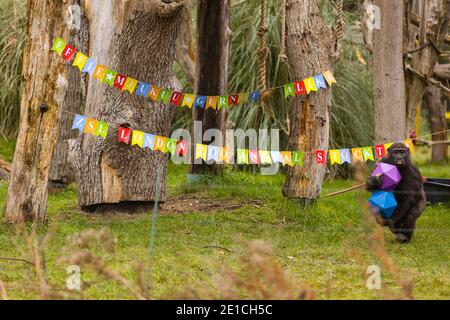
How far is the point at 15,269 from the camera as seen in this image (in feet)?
23.5

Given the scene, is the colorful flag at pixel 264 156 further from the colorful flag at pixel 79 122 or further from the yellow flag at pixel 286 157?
the colorful flag at pixel 79 122

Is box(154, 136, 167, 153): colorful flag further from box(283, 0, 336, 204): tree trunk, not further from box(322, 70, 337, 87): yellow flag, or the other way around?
box(322, 70, 337, 87): yellow flag

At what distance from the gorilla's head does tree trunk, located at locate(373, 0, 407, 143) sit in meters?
1.18

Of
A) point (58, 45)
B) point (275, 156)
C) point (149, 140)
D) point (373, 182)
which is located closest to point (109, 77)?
point (58, 45)

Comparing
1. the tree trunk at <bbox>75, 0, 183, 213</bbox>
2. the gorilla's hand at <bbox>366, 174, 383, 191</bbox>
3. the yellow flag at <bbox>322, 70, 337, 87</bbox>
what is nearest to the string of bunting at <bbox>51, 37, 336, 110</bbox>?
the yellow flag at <bbox>322, 70, 337, 87</bbox>

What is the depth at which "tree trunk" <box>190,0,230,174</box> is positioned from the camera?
466 inches

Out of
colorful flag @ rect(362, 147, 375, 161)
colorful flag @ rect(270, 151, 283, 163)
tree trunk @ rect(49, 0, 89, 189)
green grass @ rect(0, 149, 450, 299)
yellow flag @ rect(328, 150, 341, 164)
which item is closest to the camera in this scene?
green grass @ rect(0, 149, 450, 299)

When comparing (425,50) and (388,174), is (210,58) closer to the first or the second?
(425,50)

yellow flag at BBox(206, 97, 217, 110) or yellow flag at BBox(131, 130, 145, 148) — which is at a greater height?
yellow flag at BBox(206, 97, 217, 110)

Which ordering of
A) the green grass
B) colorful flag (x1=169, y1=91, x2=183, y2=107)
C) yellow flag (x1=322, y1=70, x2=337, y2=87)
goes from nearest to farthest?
the green grass
colorful flag (x1=169, y1=91, x2=183, y2=107)
yellow flag (x1=322, y1=70, x2=337, y2=87)

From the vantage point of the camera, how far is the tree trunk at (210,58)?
11.8 meters

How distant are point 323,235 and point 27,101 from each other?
3.35 meters

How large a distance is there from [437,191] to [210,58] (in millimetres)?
3593
